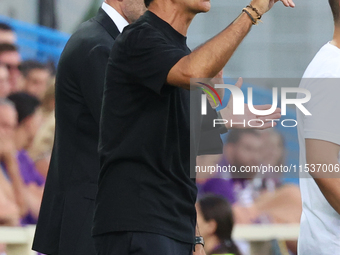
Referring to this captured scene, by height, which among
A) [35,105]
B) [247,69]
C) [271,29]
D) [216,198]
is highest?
[271,29]

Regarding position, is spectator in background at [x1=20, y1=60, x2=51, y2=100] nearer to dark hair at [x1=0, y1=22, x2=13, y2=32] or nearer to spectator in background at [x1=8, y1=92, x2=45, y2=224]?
spectator in background at [x1=8, y1=92, x2=45, y2=224]

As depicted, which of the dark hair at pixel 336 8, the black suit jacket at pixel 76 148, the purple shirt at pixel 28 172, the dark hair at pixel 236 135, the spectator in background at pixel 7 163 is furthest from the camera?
the dark hair at pixel 236 135

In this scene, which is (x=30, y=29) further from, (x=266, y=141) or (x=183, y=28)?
(x=183, y=28)

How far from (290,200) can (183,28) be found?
10.7 feet

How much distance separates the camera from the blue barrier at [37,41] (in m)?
4.36

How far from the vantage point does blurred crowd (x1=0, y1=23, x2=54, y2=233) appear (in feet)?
13.1

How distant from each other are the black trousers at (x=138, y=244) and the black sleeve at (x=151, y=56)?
0.42 meters

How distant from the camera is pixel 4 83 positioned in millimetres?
4148

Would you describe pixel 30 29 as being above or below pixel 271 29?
below

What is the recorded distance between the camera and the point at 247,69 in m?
8.59

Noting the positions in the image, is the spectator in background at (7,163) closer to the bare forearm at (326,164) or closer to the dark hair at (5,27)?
the dark hair at (5,27)

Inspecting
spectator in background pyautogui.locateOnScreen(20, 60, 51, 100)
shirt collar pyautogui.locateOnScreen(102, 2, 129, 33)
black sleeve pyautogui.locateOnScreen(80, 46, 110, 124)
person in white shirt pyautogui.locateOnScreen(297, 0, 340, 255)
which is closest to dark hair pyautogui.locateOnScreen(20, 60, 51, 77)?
spectator in background pyautogui.locateOnScreen(20, 60, 51, 100)

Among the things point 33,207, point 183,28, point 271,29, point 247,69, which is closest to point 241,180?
point 33,207

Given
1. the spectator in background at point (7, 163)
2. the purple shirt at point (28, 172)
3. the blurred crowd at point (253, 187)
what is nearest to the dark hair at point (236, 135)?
the blurred crowd at point (253, 187)
